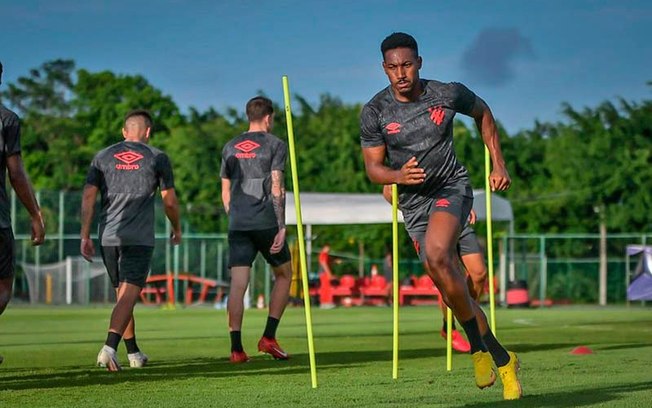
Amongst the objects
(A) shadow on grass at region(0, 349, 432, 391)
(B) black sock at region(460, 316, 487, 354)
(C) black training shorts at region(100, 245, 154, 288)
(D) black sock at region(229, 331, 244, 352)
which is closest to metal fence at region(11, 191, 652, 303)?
(A) shadow on grass at region(0, 349, 432, 391)

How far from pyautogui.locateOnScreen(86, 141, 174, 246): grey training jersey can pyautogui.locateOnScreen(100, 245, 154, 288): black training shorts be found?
0.05 metres

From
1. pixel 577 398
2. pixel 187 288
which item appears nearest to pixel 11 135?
pixel 577 398

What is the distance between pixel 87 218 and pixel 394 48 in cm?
455

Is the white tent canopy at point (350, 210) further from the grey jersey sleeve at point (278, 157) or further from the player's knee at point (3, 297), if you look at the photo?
the player's knee at point (3, 297)

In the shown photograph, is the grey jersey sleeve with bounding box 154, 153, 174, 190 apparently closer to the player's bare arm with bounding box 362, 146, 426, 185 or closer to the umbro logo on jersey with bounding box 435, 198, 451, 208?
the player's bare arm with bounding box 362, 146, 426, 185

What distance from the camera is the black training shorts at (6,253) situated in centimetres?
878

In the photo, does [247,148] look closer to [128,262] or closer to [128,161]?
[128,161]

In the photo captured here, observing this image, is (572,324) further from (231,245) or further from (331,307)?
(331,307)

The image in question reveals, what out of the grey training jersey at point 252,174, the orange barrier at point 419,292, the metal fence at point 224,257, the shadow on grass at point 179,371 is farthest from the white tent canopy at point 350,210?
the shadow on grass at point 179,371

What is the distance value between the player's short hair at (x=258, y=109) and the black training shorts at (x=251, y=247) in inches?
41.0

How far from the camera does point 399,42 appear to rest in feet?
28.2

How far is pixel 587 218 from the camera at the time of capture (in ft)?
157

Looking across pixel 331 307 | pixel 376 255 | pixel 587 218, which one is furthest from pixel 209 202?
pixel 331 307

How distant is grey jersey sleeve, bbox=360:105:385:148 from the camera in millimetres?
8688
